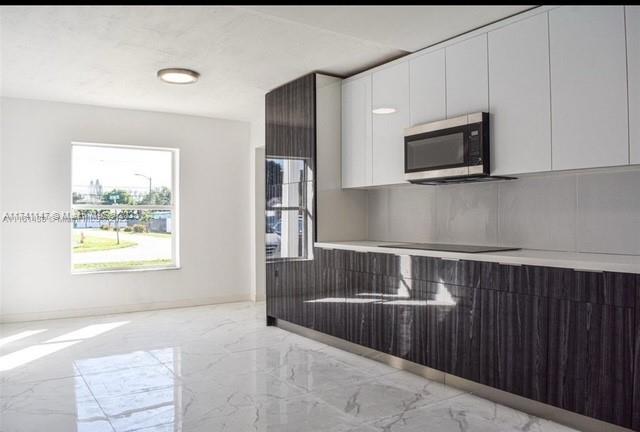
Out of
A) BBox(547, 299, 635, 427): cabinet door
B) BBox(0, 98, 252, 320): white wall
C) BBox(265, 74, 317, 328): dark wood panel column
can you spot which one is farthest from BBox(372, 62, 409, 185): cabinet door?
BBox(0, 98, 252, 320): white wall

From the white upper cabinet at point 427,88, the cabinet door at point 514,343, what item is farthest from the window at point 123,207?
the cabinet door at point 514,343

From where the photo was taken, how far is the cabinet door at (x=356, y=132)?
4.28m

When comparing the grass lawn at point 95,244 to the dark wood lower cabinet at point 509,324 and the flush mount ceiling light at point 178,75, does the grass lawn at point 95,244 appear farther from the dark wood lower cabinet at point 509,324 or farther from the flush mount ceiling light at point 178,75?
the dark wood lower cabinet at point 509,324

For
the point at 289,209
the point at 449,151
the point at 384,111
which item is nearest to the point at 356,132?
the point at 384,111

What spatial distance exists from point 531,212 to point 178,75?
10.4 ft

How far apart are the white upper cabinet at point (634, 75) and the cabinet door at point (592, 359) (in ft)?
2.69

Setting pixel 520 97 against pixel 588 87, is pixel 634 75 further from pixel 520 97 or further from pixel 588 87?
pixel 520 97

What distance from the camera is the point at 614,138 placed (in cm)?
259

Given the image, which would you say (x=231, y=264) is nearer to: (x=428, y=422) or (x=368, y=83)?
(x=368, y=83)

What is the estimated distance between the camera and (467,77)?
3375 mm

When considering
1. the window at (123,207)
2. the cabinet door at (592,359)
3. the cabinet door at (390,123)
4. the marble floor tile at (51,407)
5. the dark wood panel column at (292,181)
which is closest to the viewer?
the cabinet door at (592,359)

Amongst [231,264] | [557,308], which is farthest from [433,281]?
[231,264]

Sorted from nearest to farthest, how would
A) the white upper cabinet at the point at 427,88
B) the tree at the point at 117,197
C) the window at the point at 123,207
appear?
the white upper cabinet at the point at 427,88 → the window at the point at 123,207 → the tree at the point at 117,197

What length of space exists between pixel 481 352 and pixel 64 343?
360 centimetres
